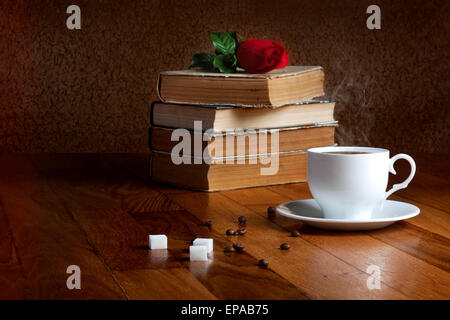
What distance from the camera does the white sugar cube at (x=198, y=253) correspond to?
73 centimetres

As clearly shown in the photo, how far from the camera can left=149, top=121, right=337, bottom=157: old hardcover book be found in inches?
47.4

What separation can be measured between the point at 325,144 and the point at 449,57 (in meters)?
0.71

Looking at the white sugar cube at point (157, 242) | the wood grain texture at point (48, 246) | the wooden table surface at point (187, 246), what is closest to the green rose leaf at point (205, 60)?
the wooden table surface at point (187, 246)

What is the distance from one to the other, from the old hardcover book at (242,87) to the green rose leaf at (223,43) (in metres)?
0.06

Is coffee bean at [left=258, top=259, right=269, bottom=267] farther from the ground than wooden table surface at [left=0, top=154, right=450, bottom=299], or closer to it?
farther from the ground

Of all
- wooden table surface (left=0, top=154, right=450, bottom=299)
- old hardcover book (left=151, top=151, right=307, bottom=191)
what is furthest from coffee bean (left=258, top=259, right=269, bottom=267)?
old hardcover book (left=151, top=151, right=307, bottom=191)

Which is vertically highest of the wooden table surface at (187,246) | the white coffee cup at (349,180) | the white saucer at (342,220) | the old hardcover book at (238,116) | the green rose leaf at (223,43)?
the green rose leaf at (223,43)

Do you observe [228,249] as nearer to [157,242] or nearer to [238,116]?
[157,242]

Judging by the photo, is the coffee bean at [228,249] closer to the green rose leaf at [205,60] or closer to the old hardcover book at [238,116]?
the old hardcover book at [238,116]

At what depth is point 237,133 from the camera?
122 cm

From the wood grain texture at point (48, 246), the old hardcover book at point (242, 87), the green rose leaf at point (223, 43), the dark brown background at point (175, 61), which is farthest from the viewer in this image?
the dark brown background at point (175, 61)

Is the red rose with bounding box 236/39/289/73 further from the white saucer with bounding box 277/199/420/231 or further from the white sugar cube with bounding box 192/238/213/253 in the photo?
the white sugar cube with bounding box 192/238/213/253

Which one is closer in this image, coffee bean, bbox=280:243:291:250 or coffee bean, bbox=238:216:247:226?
coffee bean, bbox=280:243:291:250
